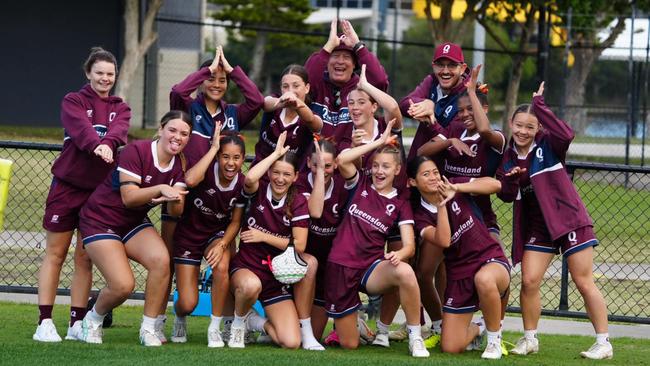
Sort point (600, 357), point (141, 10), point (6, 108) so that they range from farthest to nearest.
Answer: point (6, 108) → point (141, 10) → point (600, 357)

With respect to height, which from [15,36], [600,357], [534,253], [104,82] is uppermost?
[15,36]

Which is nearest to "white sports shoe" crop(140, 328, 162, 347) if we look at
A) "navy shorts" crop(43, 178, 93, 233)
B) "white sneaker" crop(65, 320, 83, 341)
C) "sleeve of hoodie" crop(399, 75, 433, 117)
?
"white sneaker" crop(65, 320, 83, 341)

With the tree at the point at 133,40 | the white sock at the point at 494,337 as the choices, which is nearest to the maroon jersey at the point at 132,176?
the white sock at the point at 494,337

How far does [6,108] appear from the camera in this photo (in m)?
22.5

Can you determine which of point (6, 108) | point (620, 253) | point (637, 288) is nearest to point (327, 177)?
point (637, 288)

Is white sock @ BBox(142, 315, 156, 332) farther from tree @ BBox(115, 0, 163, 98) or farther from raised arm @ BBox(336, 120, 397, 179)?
tree @ BBox(115, 0, 163, 98)

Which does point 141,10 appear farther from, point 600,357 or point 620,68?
point 620,68

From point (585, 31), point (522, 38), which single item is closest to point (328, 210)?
point (522, 38)

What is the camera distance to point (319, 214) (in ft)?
23.3

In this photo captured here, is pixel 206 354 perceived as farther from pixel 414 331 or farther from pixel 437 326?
pixel 437 326

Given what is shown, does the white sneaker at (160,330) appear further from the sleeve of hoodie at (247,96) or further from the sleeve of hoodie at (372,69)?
the sleeve of hoodie at (372,69)

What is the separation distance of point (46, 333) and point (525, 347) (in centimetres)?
292

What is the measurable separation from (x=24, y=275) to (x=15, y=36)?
14.0m

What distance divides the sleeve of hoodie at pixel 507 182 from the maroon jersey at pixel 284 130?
4.06 feet
